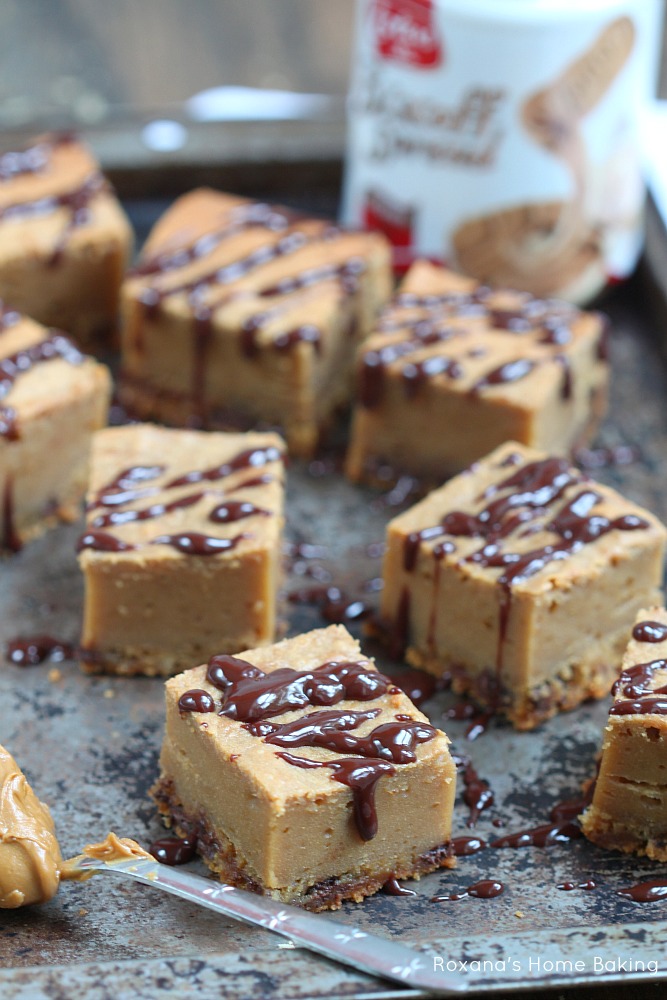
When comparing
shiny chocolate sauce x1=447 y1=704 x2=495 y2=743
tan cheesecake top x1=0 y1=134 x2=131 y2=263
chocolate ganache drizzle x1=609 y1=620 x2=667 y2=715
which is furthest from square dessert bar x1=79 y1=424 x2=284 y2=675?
tan cheesecake top x1=0 y1=134 x2=131 y2=263

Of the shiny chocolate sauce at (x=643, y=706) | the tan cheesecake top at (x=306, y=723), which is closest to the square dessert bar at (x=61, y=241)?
the tan cheesecake top at (x=306, y=723)

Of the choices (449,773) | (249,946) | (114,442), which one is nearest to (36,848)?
(249,946)

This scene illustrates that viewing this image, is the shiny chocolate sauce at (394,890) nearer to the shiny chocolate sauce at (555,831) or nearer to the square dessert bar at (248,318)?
the shiny chocolate sauce at (555,831)

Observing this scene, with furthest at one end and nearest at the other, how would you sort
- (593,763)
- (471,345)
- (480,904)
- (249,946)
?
1. (471,345)
2. (593,763)
3. (480,904)
4. (249,946)

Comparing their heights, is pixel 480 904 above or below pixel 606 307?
below

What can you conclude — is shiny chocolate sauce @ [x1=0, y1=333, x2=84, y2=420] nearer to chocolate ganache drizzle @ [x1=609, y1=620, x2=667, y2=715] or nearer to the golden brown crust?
the golden brown crust

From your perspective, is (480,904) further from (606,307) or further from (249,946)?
(606,307)
